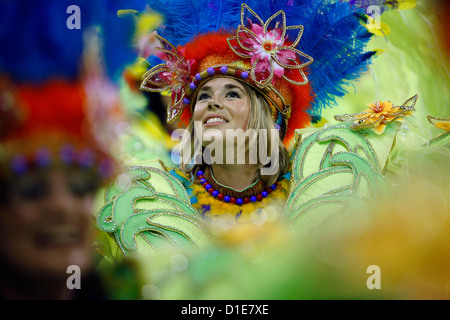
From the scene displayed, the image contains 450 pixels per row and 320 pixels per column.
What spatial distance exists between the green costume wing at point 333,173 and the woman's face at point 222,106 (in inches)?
13.4

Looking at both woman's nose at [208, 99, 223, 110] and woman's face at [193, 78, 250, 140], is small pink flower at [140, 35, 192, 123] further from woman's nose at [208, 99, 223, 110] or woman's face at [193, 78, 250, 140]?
woman's nose at [208, 99, 223, 110]

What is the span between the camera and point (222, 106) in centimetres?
233

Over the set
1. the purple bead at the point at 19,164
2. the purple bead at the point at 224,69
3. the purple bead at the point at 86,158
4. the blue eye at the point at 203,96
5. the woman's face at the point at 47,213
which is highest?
the purple bead at the point at 224,69

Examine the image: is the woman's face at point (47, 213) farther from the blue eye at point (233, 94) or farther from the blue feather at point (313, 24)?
the blue feather at point (313, 24)

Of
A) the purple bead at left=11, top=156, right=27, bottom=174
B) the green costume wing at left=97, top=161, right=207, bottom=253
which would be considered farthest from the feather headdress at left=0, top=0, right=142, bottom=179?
the green costume wing at left=97, top=161, right=207, bottom=253

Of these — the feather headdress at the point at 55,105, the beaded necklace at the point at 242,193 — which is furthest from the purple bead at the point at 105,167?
the beaded necklace at the point at 242,193

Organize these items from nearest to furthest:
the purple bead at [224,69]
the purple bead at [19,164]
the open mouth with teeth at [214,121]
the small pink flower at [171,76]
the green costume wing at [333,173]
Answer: the purple bead at [19,164] → the green costume wing at [333,173] → the open mouth with teeth at [214,121] → the purple bead at [224,69] → the small pink flower at [171,76]

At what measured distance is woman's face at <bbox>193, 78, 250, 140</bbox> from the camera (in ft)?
7.59

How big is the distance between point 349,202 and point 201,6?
132 centimetres

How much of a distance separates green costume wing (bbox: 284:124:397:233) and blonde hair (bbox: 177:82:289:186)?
0.11m

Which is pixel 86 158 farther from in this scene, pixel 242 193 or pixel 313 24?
pixel 313 24

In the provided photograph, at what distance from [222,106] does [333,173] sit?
2.07ft

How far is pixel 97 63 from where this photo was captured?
1.16m

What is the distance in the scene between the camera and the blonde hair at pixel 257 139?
243 centimetres
